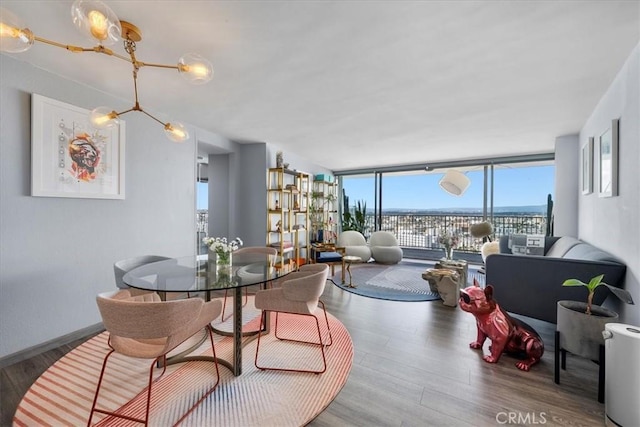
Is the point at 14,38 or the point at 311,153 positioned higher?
the point at 311,153

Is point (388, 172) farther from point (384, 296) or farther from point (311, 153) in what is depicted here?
point (384, 296)

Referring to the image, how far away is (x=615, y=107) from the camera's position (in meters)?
2.24

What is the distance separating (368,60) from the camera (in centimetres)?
197

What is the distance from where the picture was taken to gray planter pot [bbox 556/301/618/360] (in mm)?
1604

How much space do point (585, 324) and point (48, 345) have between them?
415 cm

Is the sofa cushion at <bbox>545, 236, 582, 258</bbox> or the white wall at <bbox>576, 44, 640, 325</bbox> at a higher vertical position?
the white wall at <bbox>576, 44, 640, 325</bbox>

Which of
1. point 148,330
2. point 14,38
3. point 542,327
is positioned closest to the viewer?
point 14,38

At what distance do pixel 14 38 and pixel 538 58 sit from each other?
313cm

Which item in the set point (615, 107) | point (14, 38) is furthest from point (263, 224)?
point (615, 107)

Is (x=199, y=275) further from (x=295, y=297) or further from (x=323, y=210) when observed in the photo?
(x=323, y=210)

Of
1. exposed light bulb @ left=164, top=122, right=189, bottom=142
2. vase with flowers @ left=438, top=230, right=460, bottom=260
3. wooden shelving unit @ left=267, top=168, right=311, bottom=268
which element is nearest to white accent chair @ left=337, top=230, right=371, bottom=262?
wooden shelving unit @ left=267, top=168, right=311, bottom=268

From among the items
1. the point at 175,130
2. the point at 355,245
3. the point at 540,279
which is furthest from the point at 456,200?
the point at 175,130

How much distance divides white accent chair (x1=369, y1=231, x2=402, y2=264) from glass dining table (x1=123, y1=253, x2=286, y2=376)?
12.1ft

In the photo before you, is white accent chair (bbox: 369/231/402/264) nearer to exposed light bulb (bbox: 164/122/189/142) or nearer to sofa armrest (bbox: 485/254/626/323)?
sofa armrest (bbox: 485/254/626/323)
